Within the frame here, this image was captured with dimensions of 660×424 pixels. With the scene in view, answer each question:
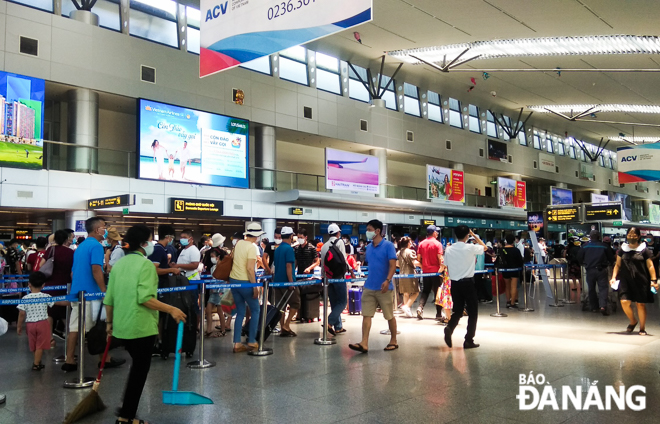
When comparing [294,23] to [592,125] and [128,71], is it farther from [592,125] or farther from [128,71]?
[592,125]

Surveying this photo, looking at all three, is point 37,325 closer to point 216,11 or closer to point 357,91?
point 216,11

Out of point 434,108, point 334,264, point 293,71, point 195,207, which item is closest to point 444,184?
point 434,108

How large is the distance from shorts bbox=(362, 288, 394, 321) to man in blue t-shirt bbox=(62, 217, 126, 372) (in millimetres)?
3279

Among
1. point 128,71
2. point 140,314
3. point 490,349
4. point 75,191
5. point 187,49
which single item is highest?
point 187,49

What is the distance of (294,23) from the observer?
5.37 metres

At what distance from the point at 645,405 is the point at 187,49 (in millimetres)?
19306

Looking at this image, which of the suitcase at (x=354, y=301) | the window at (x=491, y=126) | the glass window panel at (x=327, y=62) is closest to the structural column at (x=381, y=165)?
the glass window panel at (x=327, y=62)

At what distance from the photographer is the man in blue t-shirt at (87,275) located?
6.03 metres

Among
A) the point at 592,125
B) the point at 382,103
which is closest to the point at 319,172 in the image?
the point at 382,103

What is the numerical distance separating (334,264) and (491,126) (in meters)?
30.5

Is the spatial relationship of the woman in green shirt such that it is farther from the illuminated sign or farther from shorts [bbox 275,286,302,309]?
the illuminated sign

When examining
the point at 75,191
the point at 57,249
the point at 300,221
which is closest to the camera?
the point at 57,249

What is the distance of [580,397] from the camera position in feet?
15.6

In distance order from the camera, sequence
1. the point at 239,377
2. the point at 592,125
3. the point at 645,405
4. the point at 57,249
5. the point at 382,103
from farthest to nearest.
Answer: the point at 592,125
the point at 382,103
the point at 57,249
the point at 239,377
the point at 645,405
